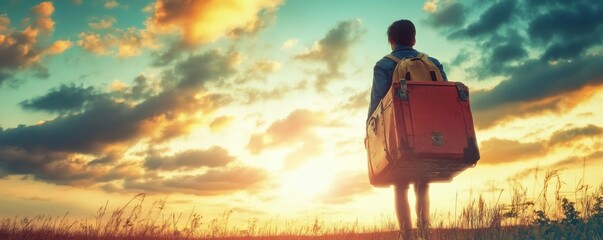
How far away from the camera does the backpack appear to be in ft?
16.7

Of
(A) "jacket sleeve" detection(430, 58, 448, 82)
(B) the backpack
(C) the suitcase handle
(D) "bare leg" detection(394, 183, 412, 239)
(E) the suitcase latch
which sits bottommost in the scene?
(D) "bare leg" detection(394, 183, 412, 239)

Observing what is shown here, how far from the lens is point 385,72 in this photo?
5.46 m

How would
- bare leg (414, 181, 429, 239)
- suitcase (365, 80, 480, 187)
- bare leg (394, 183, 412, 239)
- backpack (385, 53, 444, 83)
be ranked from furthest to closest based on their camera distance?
bare leg (394, 183, 412, 239) → bare leg (414, 181, 429, 239) → backpack (385, 53, 444, 83) → suitcase (365, 80, 480, 187)

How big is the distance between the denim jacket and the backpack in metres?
0.22

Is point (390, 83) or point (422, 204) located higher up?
point (390, 83)

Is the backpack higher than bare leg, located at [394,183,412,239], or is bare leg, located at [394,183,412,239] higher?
the backpack

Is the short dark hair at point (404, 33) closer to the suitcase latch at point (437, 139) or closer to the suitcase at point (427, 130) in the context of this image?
the suitcase at point (427, 130)

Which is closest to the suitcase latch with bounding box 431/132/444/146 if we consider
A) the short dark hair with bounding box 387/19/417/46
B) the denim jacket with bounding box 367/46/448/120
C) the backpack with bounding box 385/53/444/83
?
the backpack with bounding box 385/53/444/83

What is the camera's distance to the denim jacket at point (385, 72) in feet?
17.9

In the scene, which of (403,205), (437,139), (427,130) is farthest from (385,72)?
(403,205)

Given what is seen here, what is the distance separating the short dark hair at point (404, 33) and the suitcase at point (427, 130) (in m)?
0.99

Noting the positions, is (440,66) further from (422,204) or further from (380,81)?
(422,204)

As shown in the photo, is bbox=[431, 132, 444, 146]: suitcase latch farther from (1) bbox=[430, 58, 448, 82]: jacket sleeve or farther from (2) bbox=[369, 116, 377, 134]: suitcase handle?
(1) bbox=[430, 58, 448, 82]: jacket sleeve

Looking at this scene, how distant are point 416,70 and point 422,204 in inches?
69.2
